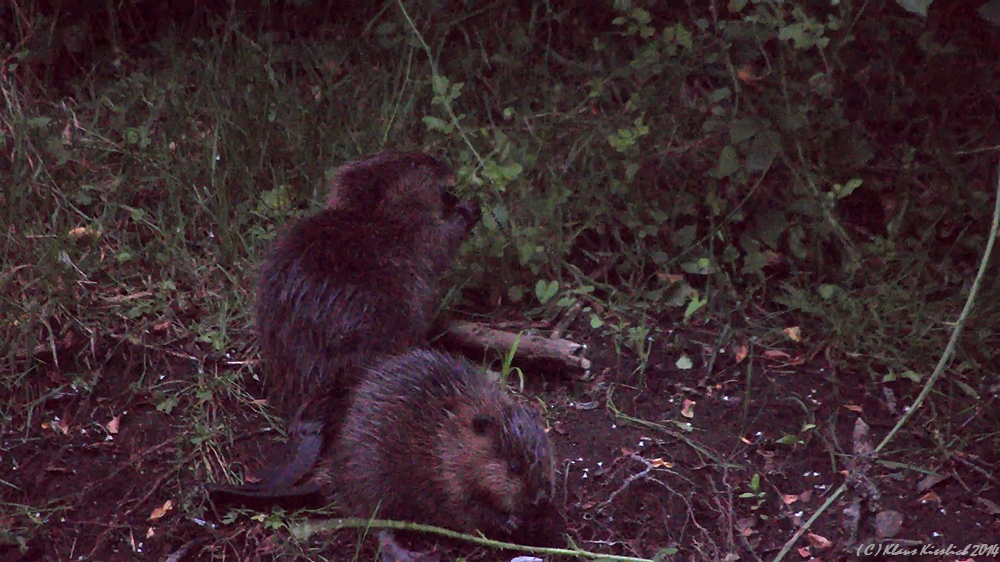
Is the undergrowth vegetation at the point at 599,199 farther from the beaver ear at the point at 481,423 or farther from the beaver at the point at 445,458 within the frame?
the beaver ear at the point at 481,423

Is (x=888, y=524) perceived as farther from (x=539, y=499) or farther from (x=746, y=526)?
(x=539, y=499)

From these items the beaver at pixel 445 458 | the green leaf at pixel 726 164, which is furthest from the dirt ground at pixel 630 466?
the green leaf at pixel 726 164

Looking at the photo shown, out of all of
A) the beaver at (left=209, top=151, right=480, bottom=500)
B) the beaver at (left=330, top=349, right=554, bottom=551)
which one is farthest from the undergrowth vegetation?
the beaver at (left=330, top=349, right=554, bottom=551)

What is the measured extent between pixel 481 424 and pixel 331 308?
2.04ft

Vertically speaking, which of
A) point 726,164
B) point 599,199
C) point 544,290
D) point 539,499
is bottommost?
point 539,499

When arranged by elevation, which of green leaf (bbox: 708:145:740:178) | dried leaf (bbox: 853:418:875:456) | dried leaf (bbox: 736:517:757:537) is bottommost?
dried leaf (bbox: 736:517:757:537)

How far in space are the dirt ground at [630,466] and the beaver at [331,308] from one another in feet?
0.60

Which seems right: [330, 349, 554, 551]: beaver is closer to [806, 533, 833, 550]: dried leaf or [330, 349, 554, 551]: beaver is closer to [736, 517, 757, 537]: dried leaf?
[736, 517, 757, 537]: dried leaf

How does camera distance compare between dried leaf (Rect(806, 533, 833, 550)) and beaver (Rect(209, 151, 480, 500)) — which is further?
beaver (Rect(209, 151, 480, 500))

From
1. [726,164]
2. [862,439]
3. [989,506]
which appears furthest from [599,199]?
[989,506]

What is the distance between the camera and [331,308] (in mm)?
3207

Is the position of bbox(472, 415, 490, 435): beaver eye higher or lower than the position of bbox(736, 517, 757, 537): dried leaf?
higher

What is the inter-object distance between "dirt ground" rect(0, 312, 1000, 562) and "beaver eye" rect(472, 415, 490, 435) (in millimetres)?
330

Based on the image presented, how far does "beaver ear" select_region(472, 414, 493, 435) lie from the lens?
2906 mm
